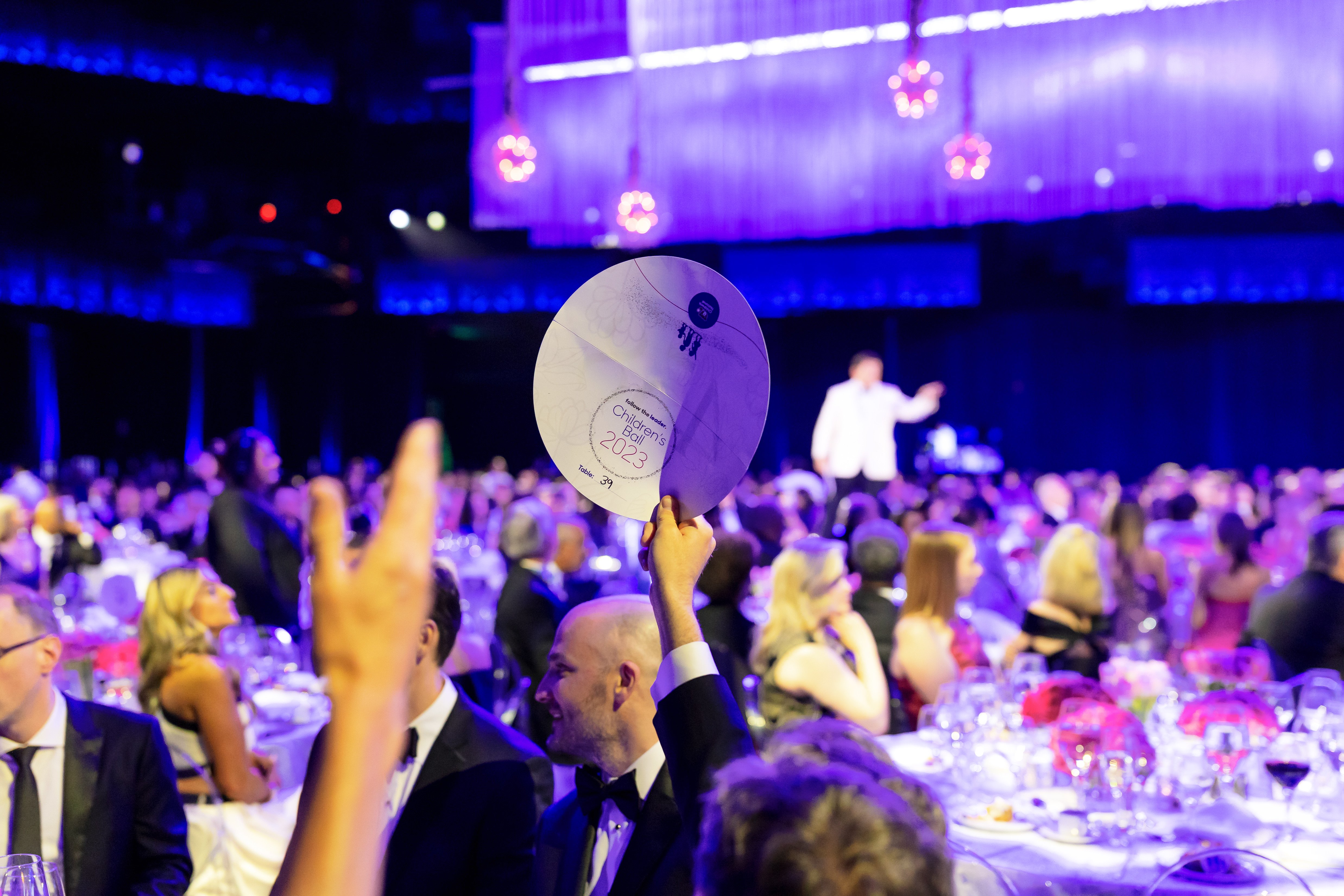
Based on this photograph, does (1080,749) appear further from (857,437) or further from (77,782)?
(857,437)

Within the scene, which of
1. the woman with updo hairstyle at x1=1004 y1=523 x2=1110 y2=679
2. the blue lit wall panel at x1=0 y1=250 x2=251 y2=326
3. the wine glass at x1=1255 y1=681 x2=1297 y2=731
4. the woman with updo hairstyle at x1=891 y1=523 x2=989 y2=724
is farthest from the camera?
the blue lit wall panel at x1=0 y1=250 x2=251 y2=326

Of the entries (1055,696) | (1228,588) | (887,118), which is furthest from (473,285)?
(1055,696)

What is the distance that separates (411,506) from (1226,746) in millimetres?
2469

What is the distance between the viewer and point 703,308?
130 cm

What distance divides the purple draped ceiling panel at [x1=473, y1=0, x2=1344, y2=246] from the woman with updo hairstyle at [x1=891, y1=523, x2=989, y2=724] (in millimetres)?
5651

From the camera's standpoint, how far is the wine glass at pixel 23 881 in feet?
4.58

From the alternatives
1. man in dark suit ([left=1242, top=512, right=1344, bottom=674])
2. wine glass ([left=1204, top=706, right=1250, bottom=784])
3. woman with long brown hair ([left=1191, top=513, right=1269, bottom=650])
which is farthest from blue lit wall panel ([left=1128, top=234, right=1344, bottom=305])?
wine glass ([left=1204, top=706, right=1250, bottom=784])

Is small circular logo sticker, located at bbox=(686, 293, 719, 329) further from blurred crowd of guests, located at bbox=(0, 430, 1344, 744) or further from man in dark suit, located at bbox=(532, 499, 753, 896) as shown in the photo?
blurred crowd of guests, located at bbox=(0, 430, 1344, 744)

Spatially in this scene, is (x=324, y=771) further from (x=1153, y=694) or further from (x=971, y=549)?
(x=971, y=549)

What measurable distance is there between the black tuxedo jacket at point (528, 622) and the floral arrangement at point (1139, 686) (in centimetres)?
197

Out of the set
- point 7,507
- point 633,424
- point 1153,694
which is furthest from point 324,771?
point 7,507

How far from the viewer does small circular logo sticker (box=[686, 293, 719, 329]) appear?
1.30 m

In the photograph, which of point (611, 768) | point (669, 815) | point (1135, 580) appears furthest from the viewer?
point (1135, 580)

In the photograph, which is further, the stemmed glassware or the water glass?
the water glass
